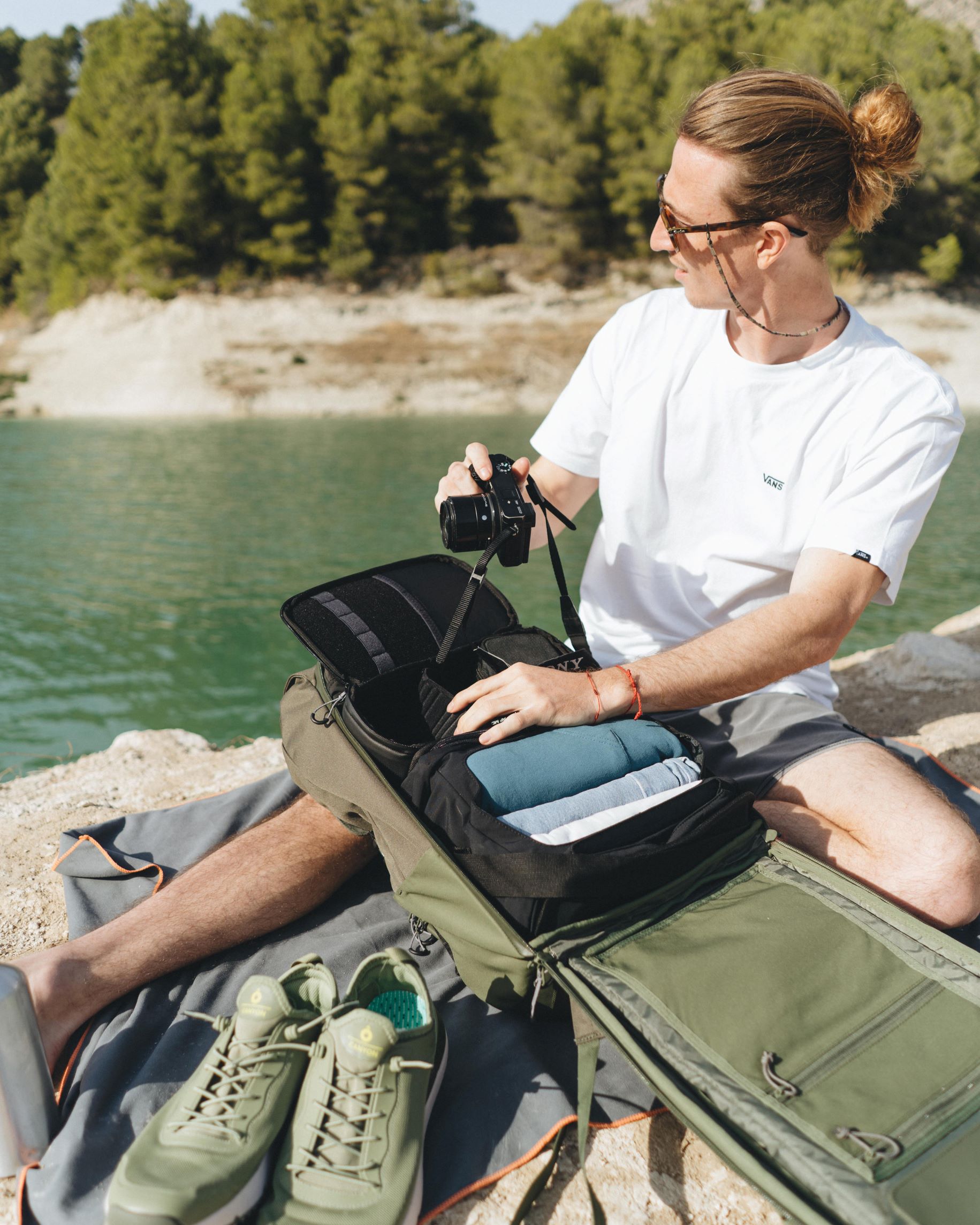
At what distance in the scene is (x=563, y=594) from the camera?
2.36m

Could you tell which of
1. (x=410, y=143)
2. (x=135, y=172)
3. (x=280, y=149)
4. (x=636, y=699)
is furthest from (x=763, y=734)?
(x=410, y=143)

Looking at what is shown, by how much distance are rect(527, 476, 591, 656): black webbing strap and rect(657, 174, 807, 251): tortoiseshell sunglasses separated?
776 millimetres

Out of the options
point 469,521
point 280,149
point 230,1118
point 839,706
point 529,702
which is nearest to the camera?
point 230,1118

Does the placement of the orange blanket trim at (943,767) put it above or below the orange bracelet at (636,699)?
below

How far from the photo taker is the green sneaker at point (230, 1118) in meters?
1.31

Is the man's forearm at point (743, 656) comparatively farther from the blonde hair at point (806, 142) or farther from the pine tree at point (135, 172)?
the pine tree at point (135, 172)

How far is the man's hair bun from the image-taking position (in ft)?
7.56

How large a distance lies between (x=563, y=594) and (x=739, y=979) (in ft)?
3.49

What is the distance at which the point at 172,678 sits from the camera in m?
6.85

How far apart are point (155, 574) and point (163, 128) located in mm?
31942

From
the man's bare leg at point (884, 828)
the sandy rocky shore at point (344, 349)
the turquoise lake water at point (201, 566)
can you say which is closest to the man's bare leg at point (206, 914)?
the man's bare leg at point (884, 828)

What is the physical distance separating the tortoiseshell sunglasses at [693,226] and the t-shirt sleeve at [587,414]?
37 cm

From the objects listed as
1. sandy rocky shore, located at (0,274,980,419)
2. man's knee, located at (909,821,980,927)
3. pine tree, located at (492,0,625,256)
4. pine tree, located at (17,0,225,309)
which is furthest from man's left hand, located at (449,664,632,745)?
pine tree, located at (17,0,225,309)

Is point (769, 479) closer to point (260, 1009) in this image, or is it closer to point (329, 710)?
point (329, 710)
